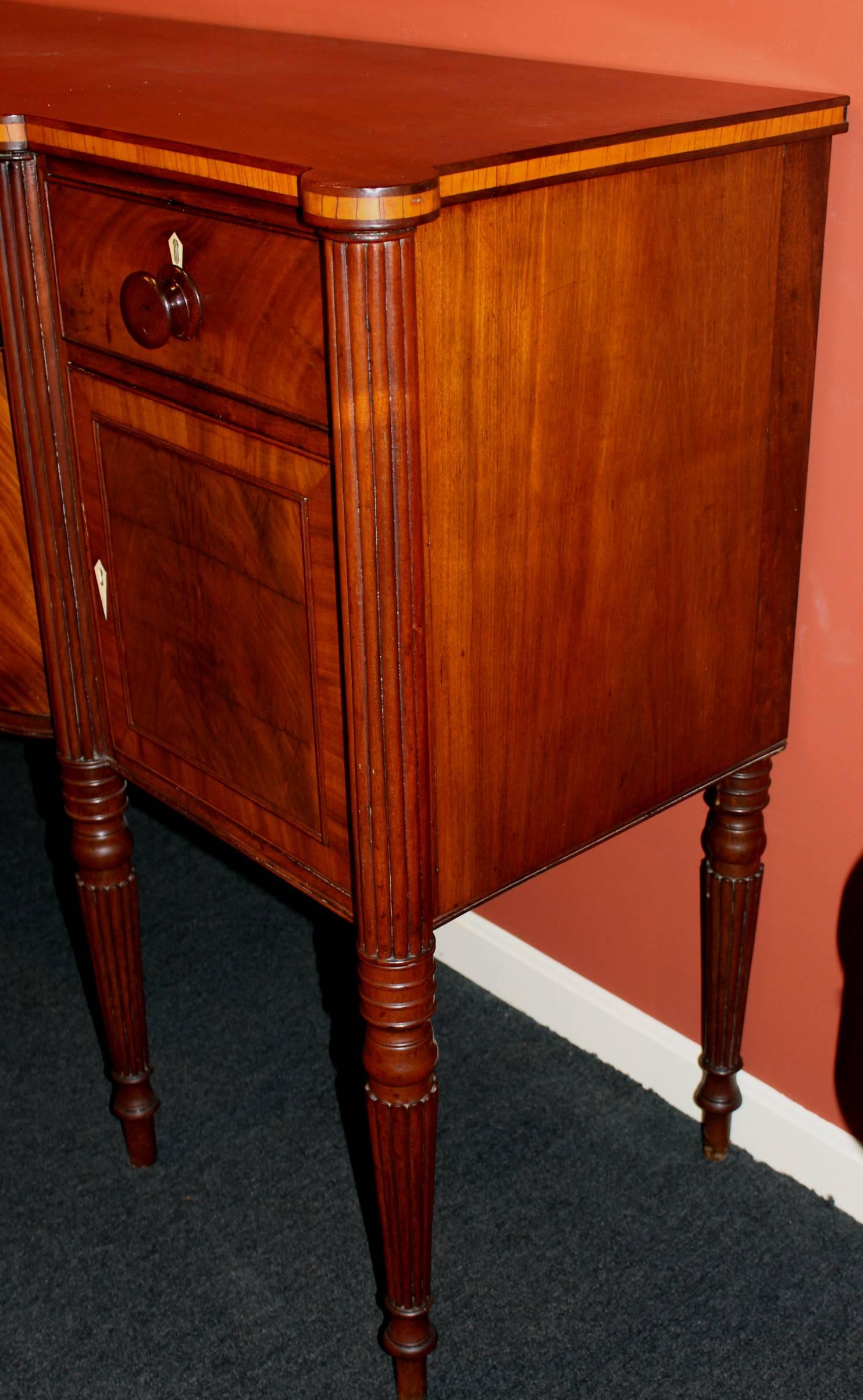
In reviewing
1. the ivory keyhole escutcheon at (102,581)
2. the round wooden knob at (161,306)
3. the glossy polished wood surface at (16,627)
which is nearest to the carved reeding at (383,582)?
the round wooden knob at (161,306)

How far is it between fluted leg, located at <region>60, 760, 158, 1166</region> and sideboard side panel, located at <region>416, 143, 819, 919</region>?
43cm

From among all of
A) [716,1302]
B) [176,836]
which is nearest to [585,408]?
[716,1302]

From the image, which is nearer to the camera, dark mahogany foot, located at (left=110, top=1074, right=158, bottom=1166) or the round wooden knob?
the round wooden knob

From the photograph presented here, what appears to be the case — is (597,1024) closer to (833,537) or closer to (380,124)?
(833,537)

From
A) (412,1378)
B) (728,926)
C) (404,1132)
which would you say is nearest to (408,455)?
(404,1132)

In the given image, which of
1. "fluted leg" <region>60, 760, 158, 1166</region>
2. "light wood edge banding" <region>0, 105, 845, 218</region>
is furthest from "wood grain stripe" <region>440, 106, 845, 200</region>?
"fluted leg" <region>60, 760, 158, 1166</region>

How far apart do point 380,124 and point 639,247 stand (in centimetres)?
20

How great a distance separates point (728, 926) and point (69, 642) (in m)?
0.67

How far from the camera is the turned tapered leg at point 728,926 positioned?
1.33 meters

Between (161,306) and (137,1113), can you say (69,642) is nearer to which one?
(161,306)

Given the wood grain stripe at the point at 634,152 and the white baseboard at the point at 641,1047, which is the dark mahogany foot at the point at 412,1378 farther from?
the wood grain stripe at the point at 634,152

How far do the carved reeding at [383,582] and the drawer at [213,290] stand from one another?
5 centimetres

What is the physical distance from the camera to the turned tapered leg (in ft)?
4.38

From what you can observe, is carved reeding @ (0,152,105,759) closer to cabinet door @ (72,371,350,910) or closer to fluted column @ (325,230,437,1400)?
cabinet door @ (72,371,350,910)
